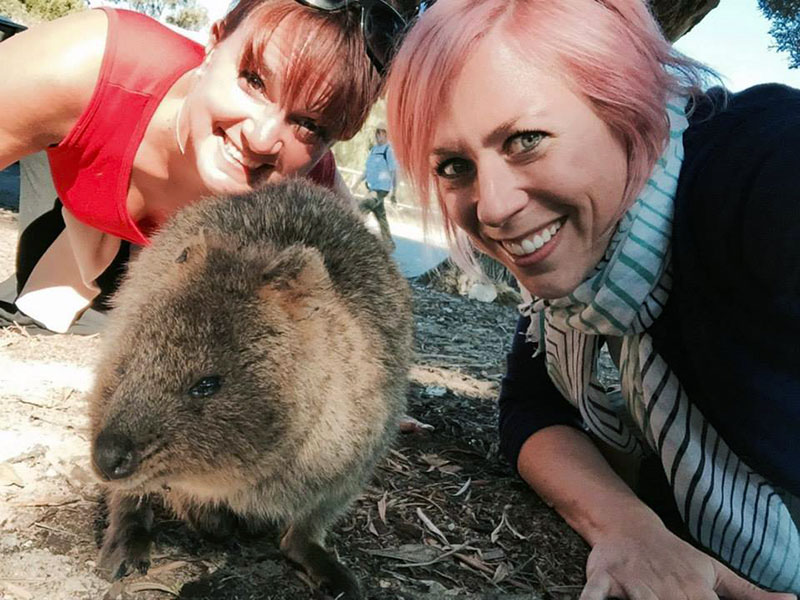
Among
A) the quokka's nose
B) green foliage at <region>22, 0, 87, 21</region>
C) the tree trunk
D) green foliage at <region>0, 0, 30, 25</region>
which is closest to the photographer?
the quokka's nose

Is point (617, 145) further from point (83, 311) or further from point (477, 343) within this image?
point (477, 343)

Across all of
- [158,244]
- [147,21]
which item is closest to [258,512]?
[158,244]

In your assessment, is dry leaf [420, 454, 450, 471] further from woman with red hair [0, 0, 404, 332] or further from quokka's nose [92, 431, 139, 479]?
quokka's nose [92, 431, 139, 479]

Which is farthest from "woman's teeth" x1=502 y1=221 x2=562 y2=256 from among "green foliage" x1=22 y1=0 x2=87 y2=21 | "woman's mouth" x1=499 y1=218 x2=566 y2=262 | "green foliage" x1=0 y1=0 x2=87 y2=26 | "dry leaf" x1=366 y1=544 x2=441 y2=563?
"green foliage" x1=22 y1=0 x2=87 y2=21

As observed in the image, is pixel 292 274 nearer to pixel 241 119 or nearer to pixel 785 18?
pixel 241 119

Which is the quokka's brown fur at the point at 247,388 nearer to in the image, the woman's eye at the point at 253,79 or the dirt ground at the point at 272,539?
the dirt ground at the point at 272,539

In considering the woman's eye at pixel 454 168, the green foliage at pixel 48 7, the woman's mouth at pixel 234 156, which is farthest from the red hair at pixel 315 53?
the green foliage at pixel 48 7
